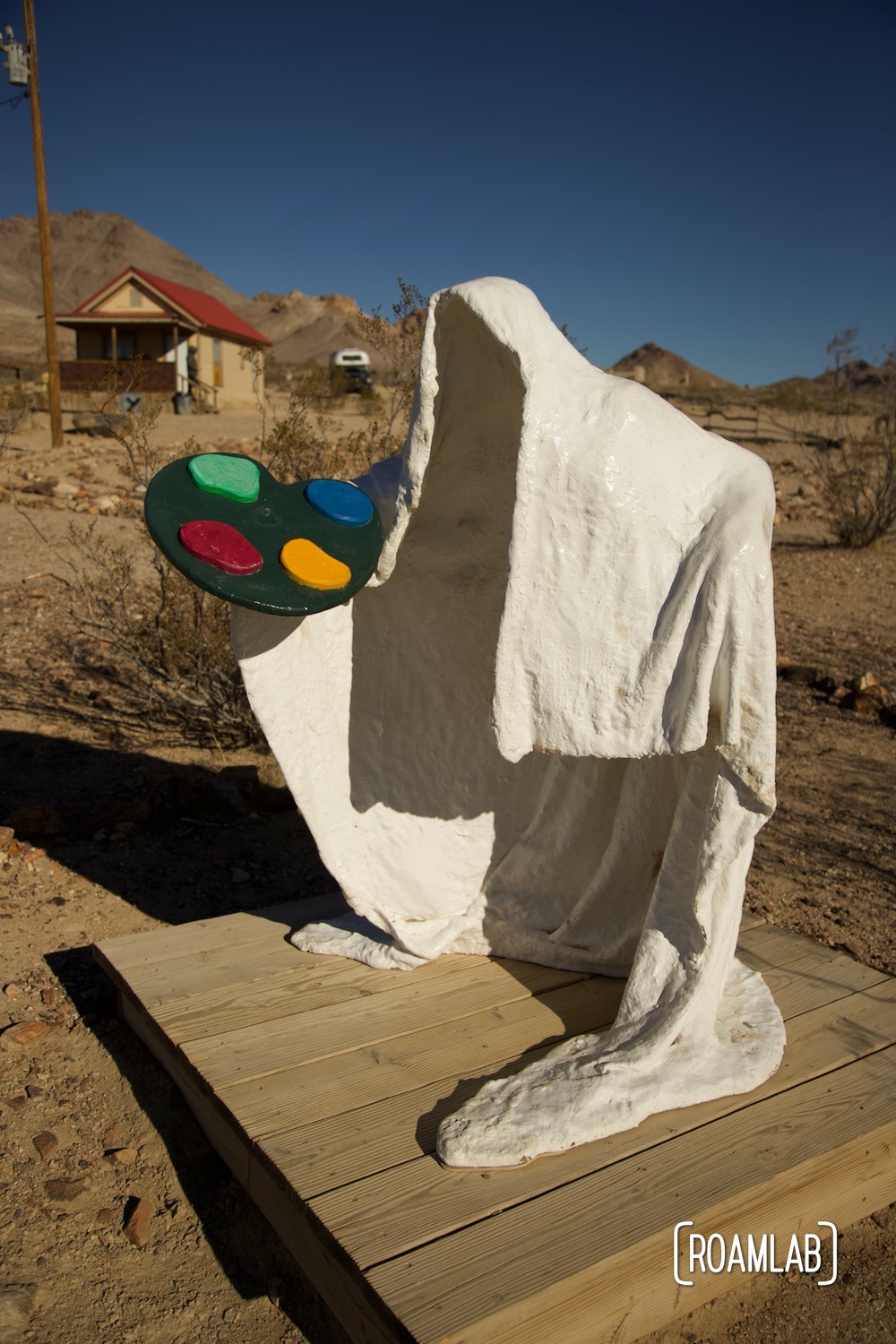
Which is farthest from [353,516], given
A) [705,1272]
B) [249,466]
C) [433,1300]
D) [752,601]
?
[705,1272]

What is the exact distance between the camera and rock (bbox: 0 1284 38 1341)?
6.57 ft

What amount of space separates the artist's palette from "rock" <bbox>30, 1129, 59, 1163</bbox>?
152cm

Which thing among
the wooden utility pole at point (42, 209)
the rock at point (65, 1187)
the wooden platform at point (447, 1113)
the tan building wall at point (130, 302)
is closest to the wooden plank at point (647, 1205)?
the wooden platform at point (447, 1113)

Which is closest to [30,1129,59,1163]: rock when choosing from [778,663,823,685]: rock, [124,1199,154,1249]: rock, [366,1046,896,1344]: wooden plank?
[124,1199,154,1249]: rock

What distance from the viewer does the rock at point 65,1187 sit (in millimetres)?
2350

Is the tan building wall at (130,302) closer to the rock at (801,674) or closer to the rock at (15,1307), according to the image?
the rock at (801,674)

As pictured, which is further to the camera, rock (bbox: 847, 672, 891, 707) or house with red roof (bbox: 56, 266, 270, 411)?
house with red roof (bbox: 56, 266, 270, 411)

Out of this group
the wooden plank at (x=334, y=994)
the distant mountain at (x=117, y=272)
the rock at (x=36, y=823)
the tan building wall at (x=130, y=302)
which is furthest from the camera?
the distant mountain at (x=117, y=272)

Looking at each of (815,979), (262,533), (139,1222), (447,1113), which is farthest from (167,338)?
(447,1113)

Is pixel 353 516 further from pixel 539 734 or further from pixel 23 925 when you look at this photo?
pixel 23 925

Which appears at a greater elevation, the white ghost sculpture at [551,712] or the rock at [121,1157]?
the white ghost sculpture at [551,712]

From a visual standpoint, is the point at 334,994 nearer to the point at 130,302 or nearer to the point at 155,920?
the point at 155,920

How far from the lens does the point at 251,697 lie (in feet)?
7.65

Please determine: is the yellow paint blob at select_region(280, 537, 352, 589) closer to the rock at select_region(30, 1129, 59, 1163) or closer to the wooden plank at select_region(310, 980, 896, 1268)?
the wooden plank at select_region(310, 980, 896, 1268)
